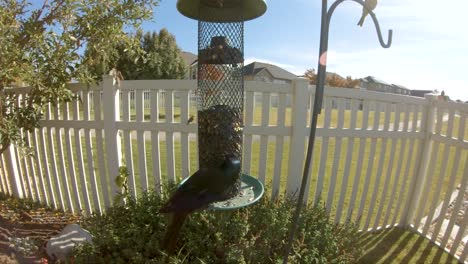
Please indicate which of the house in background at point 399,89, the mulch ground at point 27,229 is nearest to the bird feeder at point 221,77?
the mulch ground at point 27,229

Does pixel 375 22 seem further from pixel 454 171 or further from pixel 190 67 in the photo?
pixel 190 67

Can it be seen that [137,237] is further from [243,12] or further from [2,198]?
[2,198]

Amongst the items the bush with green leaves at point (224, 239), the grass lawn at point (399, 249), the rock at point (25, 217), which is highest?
the bush with green leaves at point (224, 239)

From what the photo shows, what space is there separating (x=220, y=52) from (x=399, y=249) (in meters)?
2.89

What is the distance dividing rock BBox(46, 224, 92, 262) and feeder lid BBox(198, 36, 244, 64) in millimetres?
1696

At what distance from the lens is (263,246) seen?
215 cm

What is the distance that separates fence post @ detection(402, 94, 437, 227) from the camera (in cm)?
354

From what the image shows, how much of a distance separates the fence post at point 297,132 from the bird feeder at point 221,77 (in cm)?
107

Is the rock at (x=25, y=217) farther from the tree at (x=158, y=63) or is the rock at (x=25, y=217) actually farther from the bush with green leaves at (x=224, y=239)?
the tree at (x=158, y=63)

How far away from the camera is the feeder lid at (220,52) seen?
6.33 feet

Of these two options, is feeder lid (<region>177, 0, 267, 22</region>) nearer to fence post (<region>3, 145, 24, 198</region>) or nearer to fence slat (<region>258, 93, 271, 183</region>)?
fence slat (<region>258, 93, 271, 183</region>)

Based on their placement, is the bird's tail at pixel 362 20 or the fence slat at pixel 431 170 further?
the fence slat at pixel 431 170

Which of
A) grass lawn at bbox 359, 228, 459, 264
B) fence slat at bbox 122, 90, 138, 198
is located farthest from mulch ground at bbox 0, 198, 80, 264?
grass lawn at bbox 359, 228, 459, 264

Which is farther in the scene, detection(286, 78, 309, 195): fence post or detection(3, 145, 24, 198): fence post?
detection(3, 145, 24, 198): fence post
